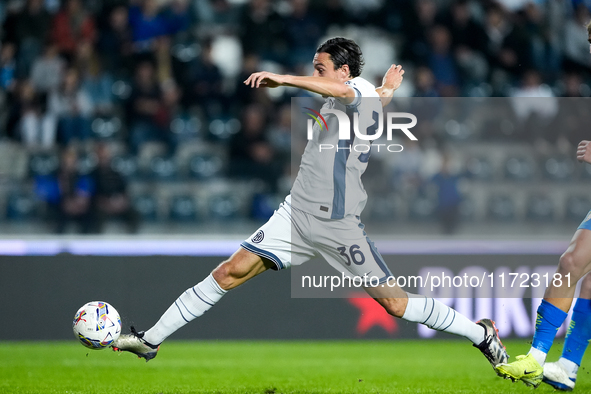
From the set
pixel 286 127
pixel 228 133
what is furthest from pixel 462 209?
pixel 228 133

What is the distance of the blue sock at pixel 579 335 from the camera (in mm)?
4941

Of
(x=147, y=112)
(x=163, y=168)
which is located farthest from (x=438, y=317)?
(x=147, y=112)

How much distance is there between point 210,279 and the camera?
189 inches

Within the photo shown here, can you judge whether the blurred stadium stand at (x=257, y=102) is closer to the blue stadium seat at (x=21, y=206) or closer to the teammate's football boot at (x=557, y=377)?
the blue stadium seat at (x=21, y=206)

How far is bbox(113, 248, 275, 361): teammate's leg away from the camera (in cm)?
476

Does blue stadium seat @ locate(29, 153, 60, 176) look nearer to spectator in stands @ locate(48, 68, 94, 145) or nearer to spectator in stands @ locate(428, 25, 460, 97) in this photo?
spectator in stands @ locate(48, 68, 94, 145)

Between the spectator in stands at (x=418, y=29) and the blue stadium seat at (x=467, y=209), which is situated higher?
the spectator in stands at (x=418, y=29)

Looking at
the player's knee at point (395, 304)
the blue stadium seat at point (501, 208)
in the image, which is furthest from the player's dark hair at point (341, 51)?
the blue stadium seat at point (501, 208)

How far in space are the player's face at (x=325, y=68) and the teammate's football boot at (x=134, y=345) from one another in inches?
79.6

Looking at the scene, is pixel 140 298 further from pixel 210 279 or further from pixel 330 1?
pixel 330 1

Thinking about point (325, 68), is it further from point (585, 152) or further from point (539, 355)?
point (539, 355)

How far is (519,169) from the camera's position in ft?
27.5

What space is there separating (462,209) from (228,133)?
2.98 metres

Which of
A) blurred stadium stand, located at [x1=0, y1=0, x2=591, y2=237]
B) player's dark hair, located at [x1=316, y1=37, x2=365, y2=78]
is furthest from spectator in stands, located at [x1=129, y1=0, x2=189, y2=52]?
player's dark hair, located at [x1=316, y1=37, x2=365, y2=78]
